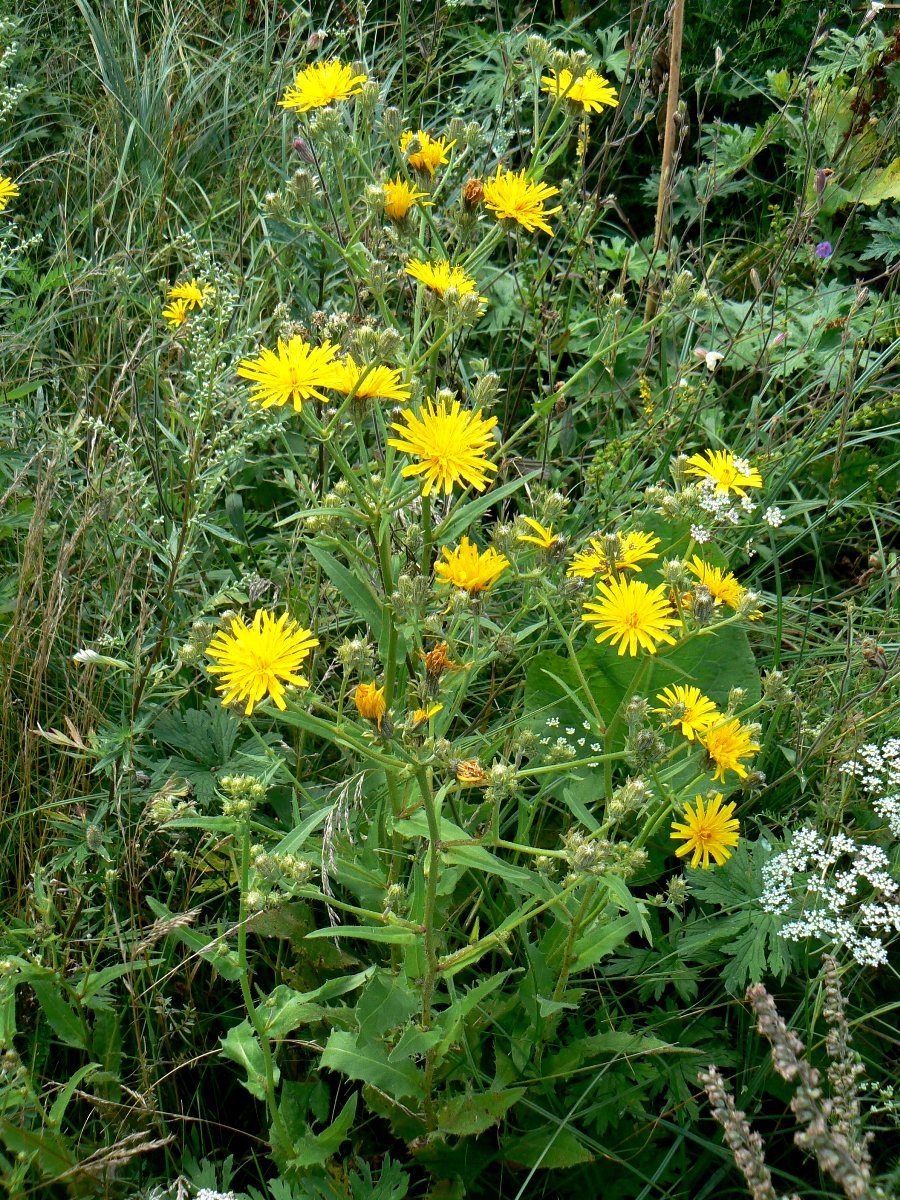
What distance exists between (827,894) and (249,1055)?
1.06 metres

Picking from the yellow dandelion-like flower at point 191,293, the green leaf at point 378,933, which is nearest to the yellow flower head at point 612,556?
the green leaf at point 378,933

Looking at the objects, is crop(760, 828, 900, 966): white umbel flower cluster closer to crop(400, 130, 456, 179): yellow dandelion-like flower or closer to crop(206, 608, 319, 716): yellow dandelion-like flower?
crop(206, 608, 319, 716): yellow dandelion-like flower

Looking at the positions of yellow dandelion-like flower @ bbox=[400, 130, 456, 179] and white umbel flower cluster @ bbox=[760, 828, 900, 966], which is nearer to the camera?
white umbel flower cluster @ bbox=[760, 828, 900, 966]

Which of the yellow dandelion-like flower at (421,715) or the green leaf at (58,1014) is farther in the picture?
the green leaf at (58,1014)

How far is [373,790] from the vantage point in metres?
2.15

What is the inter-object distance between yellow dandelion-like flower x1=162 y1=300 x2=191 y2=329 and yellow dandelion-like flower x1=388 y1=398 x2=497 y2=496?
1311 mm

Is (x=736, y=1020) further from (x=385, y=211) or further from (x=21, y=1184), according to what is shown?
(x=385, y=211)

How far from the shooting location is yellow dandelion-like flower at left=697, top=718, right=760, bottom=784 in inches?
70.4

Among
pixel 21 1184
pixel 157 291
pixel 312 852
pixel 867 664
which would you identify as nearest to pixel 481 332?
pixel 157 291

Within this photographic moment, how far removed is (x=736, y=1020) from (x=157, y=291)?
268 centimetres

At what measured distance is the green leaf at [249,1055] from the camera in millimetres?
1792

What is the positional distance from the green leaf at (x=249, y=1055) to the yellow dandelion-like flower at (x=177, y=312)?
1.80 meters

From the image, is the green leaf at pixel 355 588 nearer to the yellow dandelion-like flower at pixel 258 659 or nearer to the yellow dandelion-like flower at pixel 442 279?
the yellow dandelion-like flower at pixel 258 659

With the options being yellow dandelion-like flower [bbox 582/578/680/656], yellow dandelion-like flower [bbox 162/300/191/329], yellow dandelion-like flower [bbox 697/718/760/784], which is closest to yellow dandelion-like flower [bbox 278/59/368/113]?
yellow dandelion-like flower [bbox 162/300/191/329]
